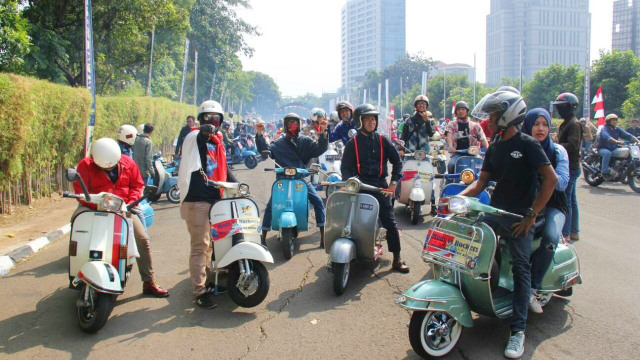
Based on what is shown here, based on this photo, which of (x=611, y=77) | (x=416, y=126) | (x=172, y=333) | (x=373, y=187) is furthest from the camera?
(x=611, y=77)

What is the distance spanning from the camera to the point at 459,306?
3.66 meters

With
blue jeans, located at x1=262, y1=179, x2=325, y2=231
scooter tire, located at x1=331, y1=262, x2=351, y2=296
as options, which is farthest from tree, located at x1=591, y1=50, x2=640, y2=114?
scooter tire, located at x1=331, y1=262, x2=351, y2=296

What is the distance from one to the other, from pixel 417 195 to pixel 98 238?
16.6 ft

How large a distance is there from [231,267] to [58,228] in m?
4.95

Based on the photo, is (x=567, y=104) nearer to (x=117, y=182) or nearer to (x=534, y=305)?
(x=534, y=305)

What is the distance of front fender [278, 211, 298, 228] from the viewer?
6.38 meters

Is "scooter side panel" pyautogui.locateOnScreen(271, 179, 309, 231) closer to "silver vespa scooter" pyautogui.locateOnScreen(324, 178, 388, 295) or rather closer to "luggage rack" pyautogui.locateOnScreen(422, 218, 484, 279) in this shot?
"silver vespa scooter" pyautogui.locateOnScreen(324, 178, 388, 295)

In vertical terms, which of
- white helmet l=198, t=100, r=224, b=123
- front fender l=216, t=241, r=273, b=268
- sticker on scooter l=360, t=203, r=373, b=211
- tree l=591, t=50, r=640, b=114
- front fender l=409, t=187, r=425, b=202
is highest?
tree l=591, t=50, r=640, b=114

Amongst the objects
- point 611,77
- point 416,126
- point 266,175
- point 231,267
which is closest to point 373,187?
point 231,267

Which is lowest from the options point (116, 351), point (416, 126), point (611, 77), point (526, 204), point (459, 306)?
point (116, 351)

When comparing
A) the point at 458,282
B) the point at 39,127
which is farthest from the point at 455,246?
the point at 39,127

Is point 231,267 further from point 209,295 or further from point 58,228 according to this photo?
point 58,228

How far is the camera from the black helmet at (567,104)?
641 centimetres

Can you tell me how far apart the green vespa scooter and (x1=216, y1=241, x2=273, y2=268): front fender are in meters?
1.45
